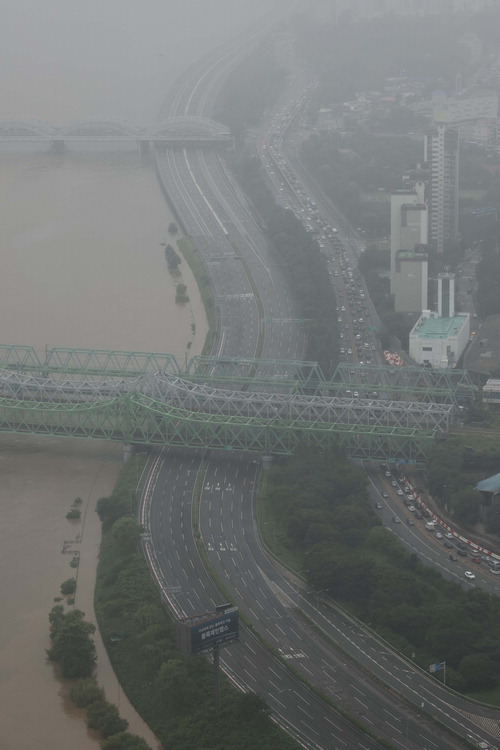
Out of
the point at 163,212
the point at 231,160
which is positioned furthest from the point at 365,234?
the point at 231,160

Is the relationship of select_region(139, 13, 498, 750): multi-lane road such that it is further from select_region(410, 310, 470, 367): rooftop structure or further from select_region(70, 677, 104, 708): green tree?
select_region(70, 677, 104, 708): green tree

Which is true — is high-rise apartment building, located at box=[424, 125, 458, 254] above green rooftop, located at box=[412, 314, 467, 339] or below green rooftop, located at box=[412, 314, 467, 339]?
above

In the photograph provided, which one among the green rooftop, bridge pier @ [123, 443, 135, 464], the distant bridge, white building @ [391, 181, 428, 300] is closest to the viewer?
bridge pier @ [123, 443, 135, 464]

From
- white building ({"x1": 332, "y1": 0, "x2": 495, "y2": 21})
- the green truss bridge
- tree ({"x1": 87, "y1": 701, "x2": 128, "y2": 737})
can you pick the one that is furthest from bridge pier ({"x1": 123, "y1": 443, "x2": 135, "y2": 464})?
white building ({"x1": 332, "y1": 0, "x2": 495, "y2": 21})

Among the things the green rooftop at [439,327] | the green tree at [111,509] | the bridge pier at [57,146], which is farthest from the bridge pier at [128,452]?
the bridge pier at [57,146]

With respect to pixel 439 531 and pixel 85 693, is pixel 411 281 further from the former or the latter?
pixel 85 693

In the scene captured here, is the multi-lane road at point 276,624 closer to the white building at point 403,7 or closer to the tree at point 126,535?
the tree at point 126,535

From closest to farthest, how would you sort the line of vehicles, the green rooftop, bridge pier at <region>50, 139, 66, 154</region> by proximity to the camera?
the line of vehicles → the green rooftop → bridge pier at <region>50, 139, 66, 154</region>

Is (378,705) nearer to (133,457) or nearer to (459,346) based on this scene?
(133,457)
